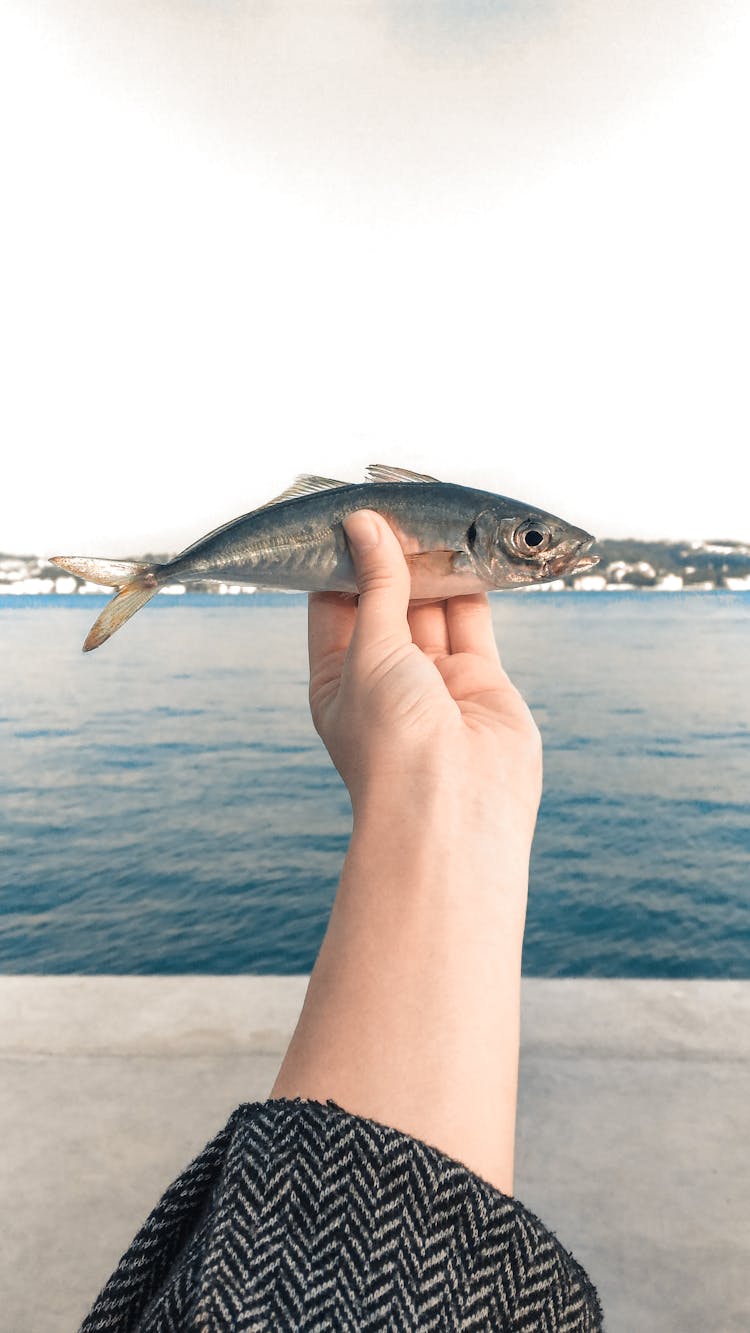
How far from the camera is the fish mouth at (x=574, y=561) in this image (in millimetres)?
1880

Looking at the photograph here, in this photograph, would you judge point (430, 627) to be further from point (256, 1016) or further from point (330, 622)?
point (256, 1016)

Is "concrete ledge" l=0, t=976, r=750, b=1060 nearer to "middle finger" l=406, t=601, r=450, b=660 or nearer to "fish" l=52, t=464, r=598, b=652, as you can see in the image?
"middle finger" l=406, t=601, r=450, b=660

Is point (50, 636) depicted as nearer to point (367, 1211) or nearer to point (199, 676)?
point (199, 676)

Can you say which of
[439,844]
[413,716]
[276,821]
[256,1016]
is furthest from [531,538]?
[276,821]

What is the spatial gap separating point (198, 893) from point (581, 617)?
38081 mm

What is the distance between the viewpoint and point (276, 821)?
12820 mm

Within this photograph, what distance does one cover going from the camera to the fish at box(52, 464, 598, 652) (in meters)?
A: 1.86

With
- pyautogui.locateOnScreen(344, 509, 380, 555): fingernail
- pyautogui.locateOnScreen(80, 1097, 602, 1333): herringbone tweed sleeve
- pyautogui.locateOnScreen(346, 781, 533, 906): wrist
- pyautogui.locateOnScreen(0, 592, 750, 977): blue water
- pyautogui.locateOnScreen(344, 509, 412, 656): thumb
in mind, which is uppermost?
pyautogui.locateOnScreen(344, 509, 380, 555): fingernail

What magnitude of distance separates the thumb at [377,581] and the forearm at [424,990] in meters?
0.48

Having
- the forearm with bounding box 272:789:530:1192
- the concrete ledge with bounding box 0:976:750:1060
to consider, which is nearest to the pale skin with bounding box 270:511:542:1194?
the forearm with bounding box 272:789:530:1192

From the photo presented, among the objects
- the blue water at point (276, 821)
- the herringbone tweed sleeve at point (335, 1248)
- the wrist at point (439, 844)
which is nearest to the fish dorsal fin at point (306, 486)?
the wrist at point (439, 844)

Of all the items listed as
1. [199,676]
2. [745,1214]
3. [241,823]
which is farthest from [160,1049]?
[199,676]

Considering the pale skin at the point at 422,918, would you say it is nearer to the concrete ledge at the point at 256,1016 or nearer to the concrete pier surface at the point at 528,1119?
the concrete pier surface at the point at 528,1119

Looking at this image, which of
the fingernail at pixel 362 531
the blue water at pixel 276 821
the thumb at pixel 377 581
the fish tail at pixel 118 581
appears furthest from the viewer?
the blue water at pixel 276 821
